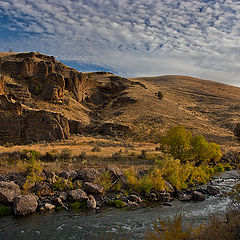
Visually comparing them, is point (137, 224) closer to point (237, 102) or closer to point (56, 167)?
point (56, 167)

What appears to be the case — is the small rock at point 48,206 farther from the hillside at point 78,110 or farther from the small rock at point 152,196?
the hillside at point 78,110

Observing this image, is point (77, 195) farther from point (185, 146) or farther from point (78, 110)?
point (78, 110)

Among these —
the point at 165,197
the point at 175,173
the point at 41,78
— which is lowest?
the point at 165,197

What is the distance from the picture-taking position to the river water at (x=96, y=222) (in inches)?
400

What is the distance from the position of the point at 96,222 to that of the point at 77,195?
118 inches

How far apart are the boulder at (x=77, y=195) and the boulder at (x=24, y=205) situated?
213 centimetres

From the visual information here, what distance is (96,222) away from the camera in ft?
38.2

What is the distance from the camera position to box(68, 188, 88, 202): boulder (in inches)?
556

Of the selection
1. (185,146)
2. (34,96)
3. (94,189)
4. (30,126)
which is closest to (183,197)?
(94,189)

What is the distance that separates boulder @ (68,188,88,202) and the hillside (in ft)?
61.1

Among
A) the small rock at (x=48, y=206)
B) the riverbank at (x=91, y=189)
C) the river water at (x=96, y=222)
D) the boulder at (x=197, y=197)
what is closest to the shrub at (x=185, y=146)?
the riverbank at (x=91, y=189)

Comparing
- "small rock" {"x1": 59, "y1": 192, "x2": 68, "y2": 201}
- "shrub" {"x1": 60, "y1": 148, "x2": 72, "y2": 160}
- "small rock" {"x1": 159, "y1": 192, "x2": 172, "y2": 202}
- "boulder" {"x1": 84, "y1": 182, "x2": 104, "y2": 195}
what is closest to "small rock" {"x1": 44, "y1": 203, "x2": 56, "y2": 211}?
"small rock" {"x1": 59, "y1": 192, "x2": 68, "y2": 201}

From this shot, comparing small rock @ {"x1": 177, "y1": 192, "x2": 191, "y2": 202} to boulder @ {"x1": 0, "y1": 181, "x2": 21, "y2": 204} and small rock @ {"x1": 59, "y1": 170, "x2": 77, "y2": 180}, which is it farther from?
boulder @ {"x1": 0, "y1": 181, "x2": 21, "y2": 204}

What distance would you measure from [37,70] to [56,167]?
43.1 meters
